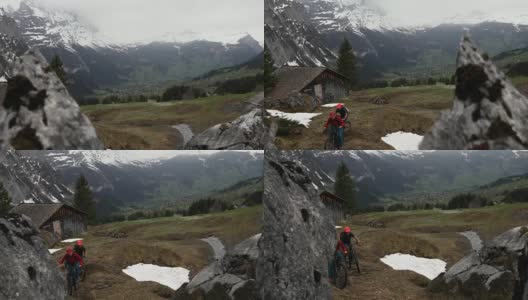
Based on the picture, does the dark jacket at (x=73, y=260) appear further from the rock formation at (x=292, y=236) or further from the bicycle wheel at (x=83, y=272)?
the rock formation at (x=292, y=236)

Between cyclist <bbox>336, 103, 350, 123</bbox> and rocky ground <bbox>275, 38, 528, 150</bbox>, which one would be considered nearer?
rocky ground <bbox>275, 38, 528, 150</bbox>

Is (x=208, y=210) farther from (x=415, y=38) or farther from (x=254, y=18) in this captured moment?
(x=415, y=38)

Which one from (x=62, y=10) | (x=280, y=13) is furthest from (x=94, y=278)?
(x=280, y=13)

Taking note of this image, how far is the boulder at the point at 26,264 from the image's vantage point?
43.0ft

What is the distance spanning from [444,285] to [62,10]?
37.8ft

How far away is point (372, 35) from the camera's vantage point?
13.9 m

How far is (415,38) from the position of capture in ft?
45.6

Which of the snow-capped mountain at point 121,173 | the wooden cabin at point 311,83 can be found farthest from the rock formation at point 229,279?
the wooden cabin at point 311,83

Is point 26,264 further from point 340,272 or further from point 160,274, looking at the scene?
point 340,272

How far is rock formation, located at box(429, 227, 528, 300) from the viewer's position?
13.0m

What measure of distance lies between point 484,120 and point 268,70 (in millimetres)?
5291

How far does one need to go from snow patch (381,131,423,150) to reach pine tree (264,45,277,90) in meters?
3.05

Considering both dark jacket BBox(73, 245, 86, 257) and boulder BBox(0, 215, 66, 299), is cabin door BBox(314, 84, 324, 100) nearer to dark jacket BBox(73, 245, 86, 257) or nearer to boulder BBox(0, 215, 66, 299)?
dark jacket BBox(73, 245, 86, 257)

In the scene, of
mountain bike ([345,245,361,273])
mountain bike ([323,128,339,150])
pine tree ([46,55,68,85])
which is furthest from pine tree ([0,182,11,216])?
mountain bike ([345,245,361,273])
